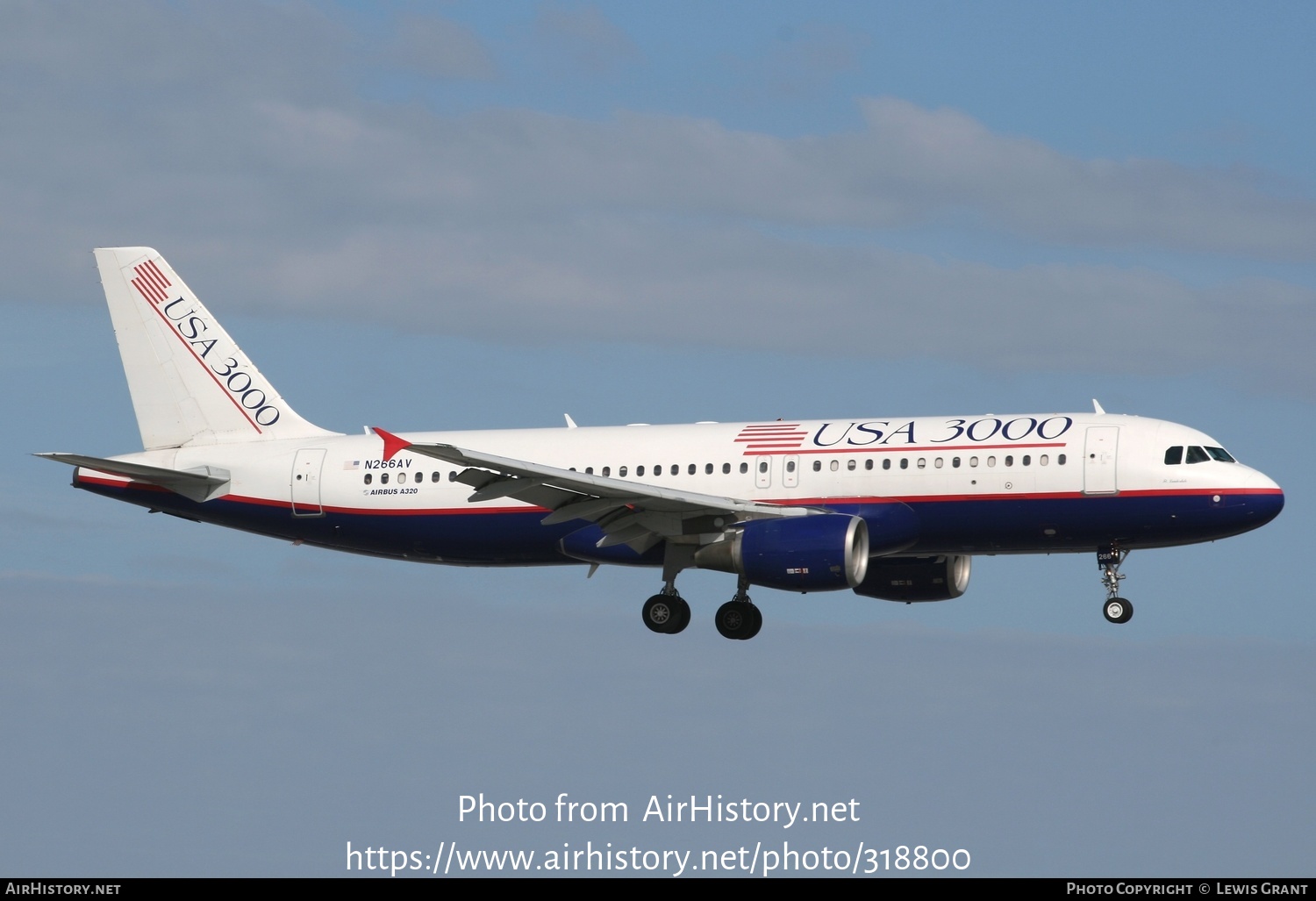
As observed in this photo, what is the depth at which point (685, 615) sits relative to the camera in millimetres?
48438

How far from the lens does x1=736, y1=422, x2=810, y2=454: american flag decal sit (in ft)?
155

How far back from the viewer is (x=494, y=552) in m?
49.5

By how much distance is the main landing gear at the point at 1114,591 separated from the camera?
152 ft

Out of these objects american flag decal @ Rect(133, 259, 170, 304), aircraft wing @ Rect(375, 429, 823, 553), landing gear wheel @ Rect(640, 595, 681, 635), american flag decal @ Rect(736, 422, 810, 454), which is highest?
american flag decal @ Rect(133, 259, 170, 304)

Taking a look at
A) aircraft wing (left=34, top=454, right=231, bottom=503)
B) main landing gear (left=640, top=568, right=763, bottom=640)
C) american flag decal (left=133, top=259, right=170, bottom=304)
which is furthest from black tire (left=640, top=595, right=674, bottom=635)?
american flag decal (left=133, top=259, right=170, bottom=304)

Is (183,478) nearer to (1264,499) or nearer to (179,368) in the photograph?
(179,368)

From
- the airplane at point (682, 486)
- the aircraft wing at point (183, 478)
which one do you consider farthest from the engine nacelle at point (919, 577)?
the aircraft wing at point (183, 478)

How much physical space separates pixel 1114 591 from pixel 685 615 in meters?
10.6

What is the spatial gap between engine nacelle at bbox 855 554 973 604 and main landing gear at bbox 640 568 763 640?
400cm

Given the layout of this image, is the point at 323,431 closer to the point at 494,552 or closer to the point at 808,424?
the point at 494,552

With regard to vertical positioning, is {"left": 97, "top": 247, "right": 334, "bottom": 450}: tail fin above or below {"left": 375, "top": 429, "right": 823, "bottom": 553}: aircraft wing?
above

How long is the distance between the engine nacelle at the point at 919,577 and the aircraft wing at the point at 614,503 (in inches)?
210

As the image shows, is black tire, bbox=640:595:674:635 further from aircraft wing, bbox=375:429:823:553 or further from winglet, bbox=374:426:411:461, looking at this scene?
winglet, bbox=374:426:411:461

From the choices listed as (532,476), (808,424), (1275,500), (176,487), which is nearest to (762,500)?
Answer: (808,424)
